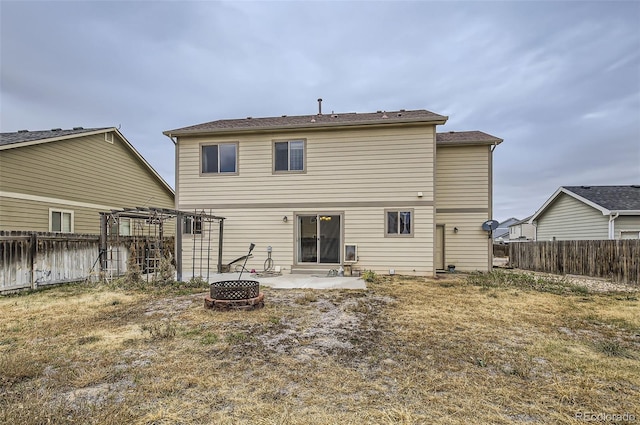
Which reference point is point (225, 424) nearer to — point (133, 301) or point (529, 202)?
A: point (133, 301)

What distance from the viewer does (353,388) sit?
2.75m

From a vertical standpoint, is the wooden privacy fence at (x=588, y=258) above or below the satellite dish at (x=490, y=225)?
below

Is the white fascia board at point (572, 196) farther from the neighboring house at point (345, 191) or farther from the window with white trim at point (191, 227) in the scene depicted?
the window with white trim at point (191, 227)

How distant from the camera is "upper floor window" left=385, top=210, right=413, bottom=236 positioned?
9.77 metres

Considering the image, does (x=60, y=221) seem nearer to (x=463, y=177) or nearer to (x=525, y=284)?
(x=463, y=177)

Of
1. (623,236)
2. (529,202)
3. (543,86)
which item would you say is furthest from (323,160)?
(529,202)

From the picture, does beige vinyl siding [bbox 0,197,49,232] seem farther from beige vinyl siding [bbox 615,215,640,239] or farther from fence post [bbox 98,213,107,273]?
beige vinyl siding [bbox 615,215,640,239]

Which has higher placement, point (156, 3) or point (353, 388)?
point (156, 3)

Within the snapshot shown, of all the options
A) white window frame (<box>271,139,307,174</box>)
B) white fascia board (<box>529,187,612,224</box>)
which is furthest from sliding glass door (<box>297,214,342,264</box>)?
white fascia board (<box>529,187,612,224</box>)

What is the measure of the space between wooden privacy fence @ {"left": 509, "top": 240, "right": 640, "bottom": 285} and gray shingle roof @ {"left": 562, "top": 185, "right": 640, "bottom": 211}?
147 inches

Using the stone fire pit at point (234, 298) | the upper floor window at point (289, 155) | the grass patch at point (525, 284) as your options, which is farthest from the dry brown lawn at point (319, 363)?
the upper floor window at point (289, 155)

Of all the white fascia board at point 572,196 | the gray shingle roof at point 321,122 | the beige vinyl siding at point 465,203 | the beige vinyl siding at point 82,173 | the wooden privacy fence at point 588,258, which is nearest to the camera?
the wooden privacy fence at point 588,258

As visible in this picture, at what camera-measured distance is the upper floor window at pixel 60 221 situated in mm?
11227

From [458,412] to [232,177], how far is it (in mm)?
9572
